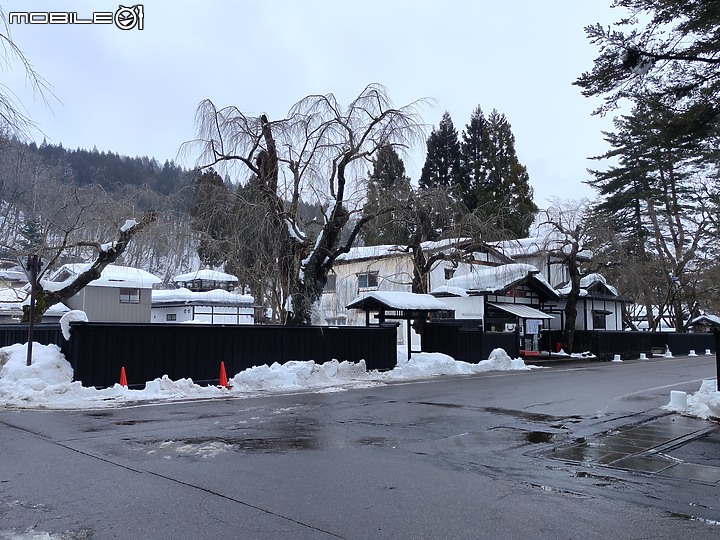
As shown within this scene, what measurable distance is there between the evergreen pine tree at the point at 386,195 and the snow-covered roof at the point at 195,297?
23504mm

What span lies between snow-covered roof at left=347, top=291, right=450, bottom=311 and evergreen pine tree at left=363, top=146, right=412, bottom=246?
7.80ft

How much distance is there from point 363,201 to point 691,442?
589 inches

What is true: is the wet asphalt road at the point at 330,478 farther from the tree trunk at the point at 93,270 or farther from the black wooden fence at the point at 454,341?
the black wooden fence at the point at 454,341

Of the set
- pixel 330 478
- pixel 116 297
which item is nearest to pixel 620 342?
pixel 116 297

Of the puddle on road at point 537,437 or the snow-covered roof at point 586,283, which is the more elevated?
the snow-covered roof at point 586,283

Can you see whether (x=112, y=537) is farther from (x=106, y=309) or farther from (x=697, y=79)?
(x=106, y=309)

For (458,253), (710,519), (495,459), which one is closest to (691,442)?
(495,459)

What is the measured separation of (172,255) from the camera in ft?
67.2

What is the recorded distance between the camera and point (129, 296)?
4219cm

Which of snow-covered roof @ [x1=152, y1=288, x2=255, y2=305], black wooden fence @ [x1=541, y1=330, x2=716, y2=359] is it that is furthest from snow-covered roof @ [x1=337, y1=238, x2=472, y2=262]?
black wooden fence @ [x1=541, y1=330, x2=716, y2=359]

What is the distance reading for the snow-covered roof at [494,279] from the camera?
118 ft

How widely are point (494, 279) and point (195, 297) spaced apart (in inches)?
956

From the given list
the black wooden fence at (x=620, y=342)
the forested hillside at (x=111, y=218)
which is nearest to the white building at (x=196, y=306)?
the black wooden fence at (x=620, y=342)

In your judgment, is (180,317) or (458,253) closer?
(458,253)
